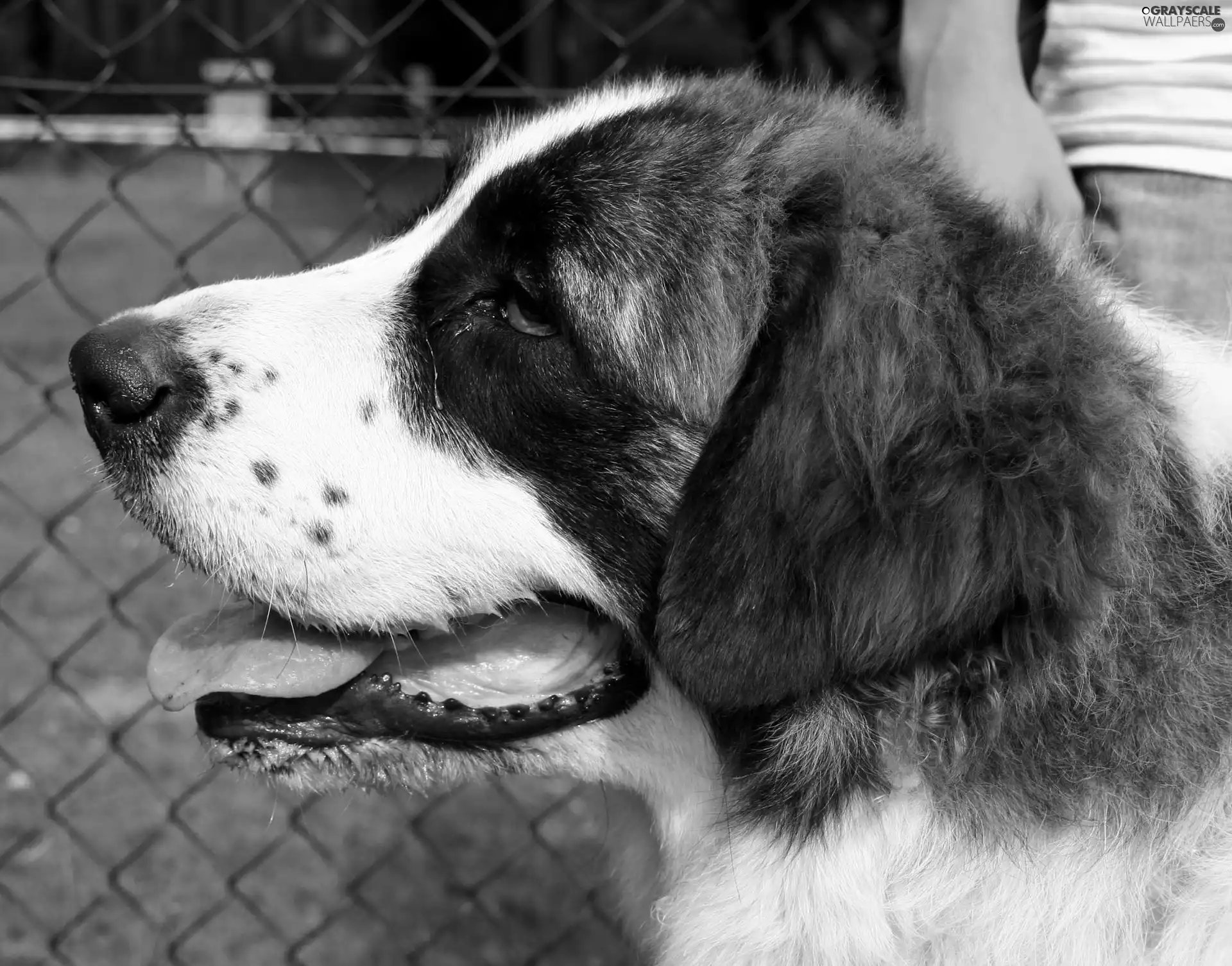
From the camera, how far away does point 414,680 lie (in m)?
2.16

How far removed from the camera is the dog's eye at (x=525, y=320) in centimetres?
205

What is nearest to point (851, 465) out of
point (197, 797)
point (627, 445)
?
point (627, 445)

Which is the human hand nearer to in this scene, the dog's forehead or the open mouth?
the dog's forehead

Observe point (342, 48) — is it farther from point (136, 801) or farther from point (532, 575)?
point (532, 575)

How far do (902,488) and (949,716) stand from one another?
1.10 ft

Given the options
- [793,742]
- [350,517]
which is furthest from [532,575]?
[793,742]

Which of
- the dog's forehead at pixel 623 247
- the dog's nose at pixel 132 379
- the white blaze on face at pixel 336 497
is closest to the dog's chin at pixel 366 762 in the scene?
the white blaze on face at pixel 336 497

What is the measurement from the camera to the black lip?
6.93 feet

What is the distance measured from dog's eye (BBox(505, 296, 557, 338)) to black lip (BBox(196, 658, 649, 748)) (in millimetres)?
559

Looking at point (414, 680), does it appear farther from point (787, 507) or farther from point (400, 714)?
point (787, 507)

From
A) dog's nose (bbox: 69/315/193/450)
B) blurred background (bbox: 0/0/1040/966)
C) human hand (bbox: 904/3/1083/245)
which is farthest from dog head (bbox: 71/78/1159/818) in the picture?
blurred background (bbox: 0/0/1040/966)

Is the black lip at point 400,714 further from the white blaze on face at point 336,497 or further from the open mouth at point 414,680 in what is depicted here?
the white blaze on face at point 336,497

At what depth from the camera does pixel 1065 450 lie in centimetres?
170

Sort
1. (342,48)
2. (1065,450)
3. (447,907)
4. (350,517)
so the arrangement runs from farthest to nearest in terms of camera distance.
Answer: (342,48), (447,907), (350,517), (1065,450)
